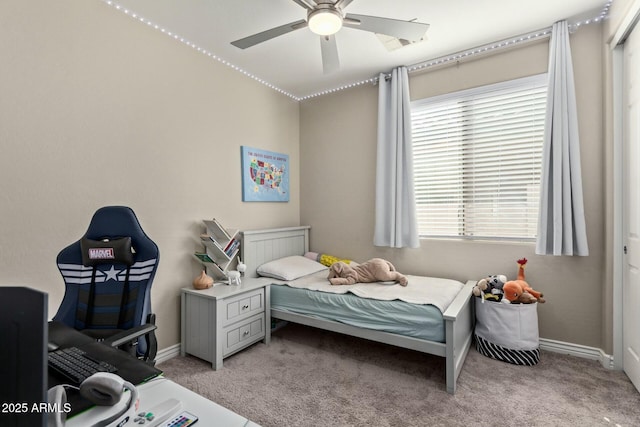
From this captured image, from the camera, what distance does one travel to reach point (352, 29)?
2584 millimetres

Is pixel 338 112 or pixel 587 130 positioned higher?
pixel 338 112

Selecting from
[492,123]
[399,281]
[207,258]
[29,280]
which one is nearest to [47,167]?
[29,280]

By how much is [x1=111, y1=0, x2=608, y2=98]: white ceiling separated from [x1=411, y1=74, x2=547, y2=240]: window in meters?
0.47

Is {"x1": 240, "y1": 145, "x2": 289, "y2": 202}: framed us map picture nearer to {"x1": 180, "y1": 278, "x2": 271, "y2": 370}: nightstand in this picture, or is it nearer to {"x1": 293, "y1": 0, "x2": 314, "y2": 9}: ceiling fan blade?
{"x1": 180, "y1": 278, "x2": 271, "y2": 370}: nightstand

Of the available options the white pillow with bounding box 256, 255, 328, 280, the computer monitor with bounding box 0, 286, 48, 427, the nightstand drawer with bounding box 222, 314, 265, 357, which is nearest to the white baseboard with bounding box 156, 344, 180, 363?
the nightstand drawer with bounding box 222, 314, 265, 357

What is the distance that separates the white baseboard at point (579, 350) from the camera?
2381 millimetres

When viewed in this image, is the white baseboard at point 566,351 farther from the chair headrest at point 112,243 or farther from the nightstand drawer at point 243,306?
the chair headrest at point 112,243

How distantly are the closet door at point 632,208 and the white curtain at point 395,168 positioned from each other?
152 cm

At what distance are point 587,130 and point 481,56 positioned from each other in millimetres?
1099

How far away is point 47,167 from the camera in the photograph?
6.42 feet

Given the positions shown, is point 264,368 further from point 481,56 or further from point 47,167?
point 481,56

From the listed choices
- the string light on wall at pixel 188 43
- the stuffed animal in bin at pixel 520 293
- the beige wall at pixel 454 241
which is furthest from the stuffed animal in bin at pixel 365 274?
the string light on wall at pixel 188 43

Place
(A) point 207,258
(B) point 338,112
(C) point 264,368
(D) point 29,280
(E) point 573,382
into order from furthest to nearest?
(B) point 338,112 → (A) point 207,258 → (C) point 264,368 → (E) point 573,382 → (D) point 29,280

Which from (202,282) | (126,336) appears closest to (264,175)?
(202,282)
